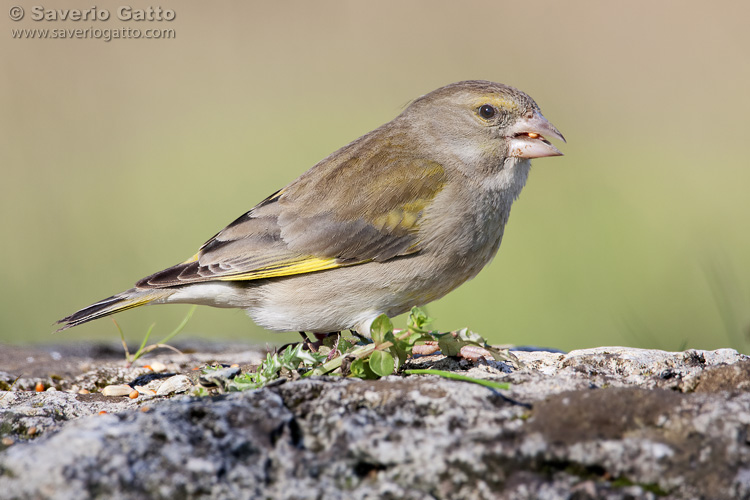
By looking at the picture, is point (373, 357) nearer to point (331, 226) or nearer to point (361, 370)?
point (361, 370)

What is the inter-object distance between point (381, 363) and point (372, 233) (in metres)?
1.71

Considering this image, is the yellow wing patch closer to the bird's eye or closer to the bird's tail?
the bird's tail

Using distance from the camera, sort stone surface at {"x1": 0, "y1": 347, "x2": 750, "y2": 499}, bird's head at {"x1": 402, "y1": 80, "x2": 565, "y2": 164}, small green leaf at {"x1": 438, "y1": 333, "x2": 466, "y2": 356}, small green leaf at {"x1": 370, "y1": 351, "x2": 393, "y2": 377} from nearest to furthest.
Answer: stone surface at {"x1": 0, "y1": 347, "x2": 750, "y2": 499}, small green leaf at {"x1": 370, "y1": 351, "x2": 393, "y2": 377}, small green leaf at {"x1": 438, "y1": 333, "x2": 466, "y2": 356}, bird's head at {"x1": 402, "y1": 80, "x2": 565, "y2": 164}

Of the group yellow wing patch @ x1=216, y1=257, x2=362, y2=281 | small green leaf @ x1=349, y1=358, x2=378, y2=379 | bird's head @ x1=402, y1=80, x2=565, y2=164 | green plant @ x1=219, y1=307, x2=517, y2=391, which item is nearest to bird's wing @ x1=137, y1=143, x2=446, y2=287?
yellow wing patch @ x1=216, y1=257, x2=362, y2=281

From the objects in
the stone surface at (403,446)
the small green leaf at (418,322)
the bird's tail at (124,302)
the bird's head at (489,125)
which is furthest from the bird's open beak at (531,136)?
the stone surface at (403,446)

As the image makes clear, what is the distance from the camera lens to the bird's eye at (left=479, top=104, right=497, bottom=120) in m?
5.30

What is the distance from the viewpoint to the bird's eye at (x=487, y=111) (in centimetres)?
530

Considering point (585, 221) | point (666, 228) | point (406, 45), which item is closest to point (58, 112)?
point (406, 45)

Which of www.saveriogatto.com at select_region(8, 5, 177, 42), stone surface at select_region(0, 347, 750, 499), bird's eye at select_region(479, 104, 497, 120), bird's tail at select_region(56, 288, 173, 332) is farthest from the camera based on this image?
www.saveriogatto.com at select_region(8, 5, 177, 42)

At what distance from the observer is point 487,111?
5.32 metres

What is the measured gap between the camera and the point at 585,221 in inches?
382

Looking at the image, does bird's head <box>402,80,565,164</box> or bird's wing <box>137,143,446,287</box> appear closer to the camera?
bird's wing <box>137,143,446,287</box>

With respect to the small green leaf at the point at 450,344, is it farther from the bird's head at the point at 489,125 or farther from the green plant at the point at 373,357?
the bird's head at the point at 489,125

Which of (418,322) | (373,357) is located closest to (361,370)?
(373,357)
